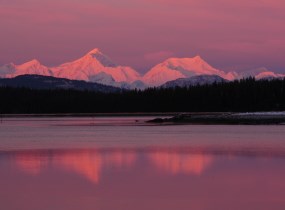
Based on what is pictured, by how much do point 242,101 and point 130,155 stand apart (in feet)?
348

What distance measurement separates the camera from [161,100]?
14662cm

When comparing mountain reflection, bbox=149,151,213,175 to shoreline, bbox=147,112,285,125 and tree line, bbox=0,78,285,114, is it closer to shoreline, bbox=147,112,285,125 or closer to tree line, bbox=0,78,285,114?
shoreline, bbox=147,112,285,125

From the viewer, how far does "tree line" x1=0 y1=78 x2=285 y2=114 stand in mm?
128875

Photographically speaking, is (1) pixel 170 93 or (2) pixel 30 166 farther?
(1) pixel 170 93

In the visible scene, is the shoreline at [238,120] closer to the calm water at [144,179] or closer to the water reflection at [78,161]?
the calm water at [144,179]

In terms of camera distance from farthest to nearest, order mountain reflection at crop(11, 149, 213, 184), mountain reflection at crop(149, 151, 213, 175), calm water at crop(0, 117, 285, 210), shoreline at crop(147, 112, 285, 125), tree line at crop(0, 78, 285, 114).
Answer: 1. tree line at crop(0, 78, 285, 114)
2. shoreline at crop(147, 112, 285, 125)
3. mountain reflection at crop(11, 149, 213, 184)
4. mountain reflection at crop(149, 151, 213, 175)
5. calm water at crop(0, 117, 285, 210)

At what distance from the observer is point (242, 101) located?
130625 millimetres

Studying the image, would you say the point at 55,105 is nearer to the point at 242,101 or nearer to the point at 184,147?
the point at 242,101

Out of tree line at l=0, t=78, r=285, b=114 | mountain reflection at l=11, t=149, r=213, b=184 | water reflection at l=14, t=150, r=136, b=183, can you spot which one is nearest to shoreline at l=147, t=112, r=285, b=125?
mountain reflection at l=11, t=149, r=213, b=184

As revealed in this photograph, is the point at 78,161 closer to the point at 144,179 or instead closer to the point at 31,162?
the point at 31,162

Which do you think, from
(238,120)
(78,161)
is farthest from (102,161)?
(238,120)

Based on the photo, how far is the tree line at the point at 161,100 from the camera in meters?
129

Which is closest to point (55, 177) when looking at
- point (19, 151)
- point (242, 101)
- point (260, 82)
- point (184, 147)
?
point (19, 151)

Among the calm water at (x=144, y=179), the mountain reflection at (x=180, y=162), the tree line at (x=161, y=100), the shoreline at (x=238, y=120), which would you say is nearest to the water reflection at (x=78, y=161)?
the calm water at (x=144, y=179)
